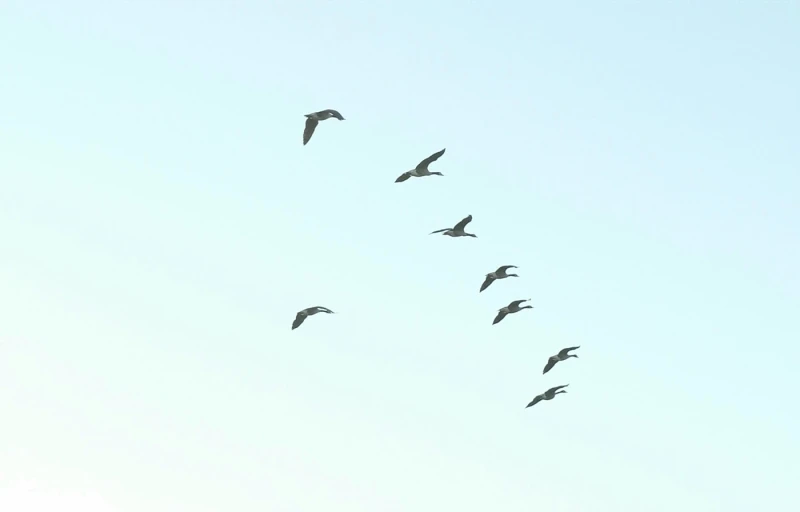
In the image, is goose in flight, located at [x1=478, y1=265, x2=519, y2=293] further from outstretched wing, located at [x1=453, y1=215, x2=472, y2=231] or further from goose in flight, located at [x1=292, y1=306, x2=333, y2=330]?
goose in flight, located at [x1=292, y1=306, x2=333, y2=330]

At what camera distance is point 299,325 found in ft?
262

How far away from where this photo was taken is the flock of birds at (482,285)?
7238cm

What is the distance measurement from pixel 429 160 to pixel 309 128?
8676 mm

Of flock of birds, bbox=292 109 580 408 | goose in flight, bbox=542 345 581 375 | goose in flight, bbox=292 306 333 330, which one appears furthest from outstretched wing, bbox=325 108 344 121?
goose in flight, bbox=542 345 581 375

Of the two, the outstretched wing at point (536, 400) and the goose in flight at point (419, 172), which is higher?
the goose in flight at point (419, 172)

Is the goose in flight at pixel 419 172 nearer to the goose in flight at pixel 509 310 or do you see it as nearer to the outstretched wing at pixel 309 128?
the outstretched wing at pixel 309 128

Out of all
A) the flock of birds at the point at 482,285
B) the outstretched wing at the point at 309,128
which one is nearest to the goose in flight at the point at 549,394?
the flock of birds at the point at 482,285

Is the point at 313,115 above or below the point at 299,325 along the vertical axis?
above

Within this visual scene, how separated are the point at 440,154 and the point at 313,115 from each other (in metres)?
8.46

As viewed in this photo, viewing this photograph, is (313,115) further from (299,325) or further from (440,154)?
(299,325)

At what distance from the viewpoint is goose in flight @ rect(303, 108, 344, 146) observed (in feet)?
237

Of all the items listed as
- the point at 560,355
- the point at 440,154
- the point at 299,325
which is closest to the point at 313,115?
the point at 440,154

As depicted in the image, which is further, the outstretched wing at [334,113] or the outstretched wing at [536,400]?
→ the outstretched wing at [536,400]

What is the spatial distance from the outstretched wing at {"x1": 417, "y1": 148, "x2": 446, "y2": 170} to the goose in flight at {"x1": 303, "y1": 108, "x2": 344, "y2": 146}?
7.15m
